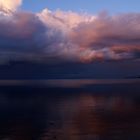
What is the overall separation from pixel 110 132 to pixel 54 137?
7.17m

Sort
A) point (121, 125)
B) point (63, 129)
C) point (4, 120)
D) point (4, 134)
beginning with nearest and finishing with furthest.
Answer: point (4, 134), point (63, 129), point (121, 125), point (4, 120)

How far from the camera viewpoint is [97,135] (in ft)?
122

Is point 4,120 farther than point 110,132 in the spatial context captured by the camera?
Yes

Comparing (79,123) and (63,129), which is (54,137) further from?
(79,123)

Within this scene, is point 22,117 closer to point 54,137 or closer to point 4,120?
point 4,120

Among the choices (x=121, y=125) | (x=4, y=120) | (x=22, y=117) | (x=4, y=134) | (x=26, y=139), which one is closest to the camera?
(x=26, y=139)

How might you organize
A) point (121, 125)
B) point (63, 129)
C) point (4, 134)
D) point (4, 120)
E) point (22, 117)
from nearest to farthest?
point (4, 134) < point (63, 129) < point (121, 125) < point (4, 120) < point (22, 117)

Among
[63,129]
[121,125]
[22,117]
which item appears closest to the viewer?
[63,129]

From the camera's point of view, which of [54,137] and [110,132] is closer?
[54,137]

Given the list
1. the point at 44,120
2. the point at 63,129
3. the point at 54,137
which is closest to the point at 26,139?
the point at 54,137

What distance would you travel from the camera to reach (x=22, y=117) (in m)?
53.1

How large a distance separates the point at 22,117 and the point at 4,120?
4.77 m

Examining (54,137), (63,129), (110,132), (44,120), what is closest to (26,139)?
(54,137)

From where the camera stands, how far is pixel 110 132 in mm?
38906
